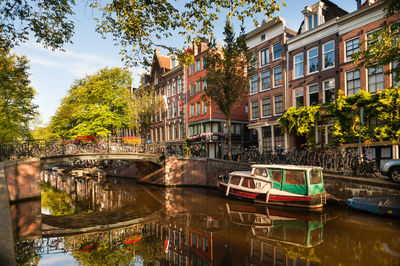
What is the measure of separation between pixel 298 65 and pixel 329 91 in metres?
3.91

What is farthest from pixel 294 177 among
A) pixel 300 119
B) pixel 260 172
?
pixel 300 119

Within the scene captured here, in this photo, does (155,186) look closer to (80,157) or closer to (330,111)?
(80,157)

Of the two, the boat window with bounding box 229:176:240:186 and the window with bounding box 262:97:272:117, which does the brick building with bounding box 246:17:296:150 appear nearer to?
the window with bounding box 262:97:272:117

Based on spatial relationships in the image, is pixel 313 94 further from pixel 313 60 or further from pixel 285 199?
pixel 285 199

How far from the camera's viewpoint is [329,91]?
20.6m

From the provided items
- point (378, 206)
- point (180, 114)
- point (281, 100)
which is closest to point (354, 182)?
point (378, 206)

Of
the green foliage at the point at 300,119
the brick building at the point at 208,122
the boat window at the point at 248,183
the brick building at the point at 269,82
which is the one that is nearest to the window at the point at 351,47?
the green foliage at the point at 300,119

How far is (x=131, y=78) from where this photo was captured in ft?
114

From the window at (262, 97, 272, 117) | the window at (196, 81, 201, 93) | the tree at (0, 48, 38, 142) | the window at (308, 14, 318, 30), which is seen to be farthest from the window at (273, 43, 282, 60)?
the tree at (0, 48, 38, 142)

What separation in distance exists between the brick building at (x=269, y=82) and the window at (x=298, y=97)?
1.09 meters

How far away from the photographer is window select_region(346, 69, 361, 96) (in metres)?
18.8

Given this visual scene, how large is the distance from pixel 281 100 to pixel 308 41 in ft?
17.7

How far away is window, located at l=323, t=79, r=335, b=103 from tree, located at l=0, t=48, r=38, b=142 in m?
23.5

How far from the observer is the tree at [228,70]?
20.4 meters
